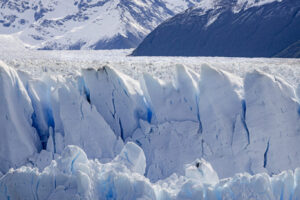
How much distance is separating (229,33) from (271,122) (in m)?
72.1

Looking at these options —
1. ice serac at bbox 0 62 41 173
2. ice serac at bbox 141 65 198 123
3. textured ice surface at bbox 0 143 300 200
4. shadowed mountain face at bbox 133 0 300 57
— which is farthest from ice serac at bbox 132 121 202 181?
shadowed mountain face at bbox 133 0 300 57

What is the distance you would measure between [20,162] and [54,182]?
3205 millimetres

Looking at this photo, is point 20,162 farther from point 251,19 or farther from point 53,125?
point 251,19

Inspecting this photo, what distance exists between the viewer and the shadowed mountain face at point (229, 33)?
82.2m

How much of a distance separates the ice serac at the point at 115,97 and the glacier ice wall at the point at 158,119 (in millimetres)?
30

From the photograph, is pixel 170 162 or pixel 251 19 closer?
pixel 170 162

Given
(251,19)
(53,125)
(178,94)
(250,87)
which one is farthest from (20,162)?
(251,19)

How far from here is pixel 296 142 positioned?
18.5 meters

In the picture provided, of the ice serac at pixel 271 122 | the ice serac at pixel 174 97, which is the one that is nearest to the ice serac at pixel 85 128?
the ice serac at pixel 174 97

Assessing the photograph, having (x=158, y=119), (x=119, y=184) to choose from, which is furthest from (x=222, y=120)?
(x=119, y=184)

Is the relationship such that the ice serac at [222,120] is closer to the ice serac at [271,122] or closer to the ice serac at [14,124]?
the ice serac at [271,122]

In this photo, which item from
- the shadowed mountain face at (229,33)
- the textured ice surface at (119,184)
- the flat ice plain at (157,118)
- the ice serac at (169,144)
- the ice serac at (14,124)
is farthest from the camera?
the shadowed mountain face at (229,33)

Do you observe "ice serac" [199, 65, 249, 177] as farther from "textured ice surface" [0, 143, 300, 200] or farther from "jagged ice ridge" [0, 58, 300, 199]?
"textured ice surface" [0, 143, 300, 200]

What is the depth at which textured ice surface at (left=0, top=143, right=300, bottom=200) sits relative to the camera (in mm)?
14617
